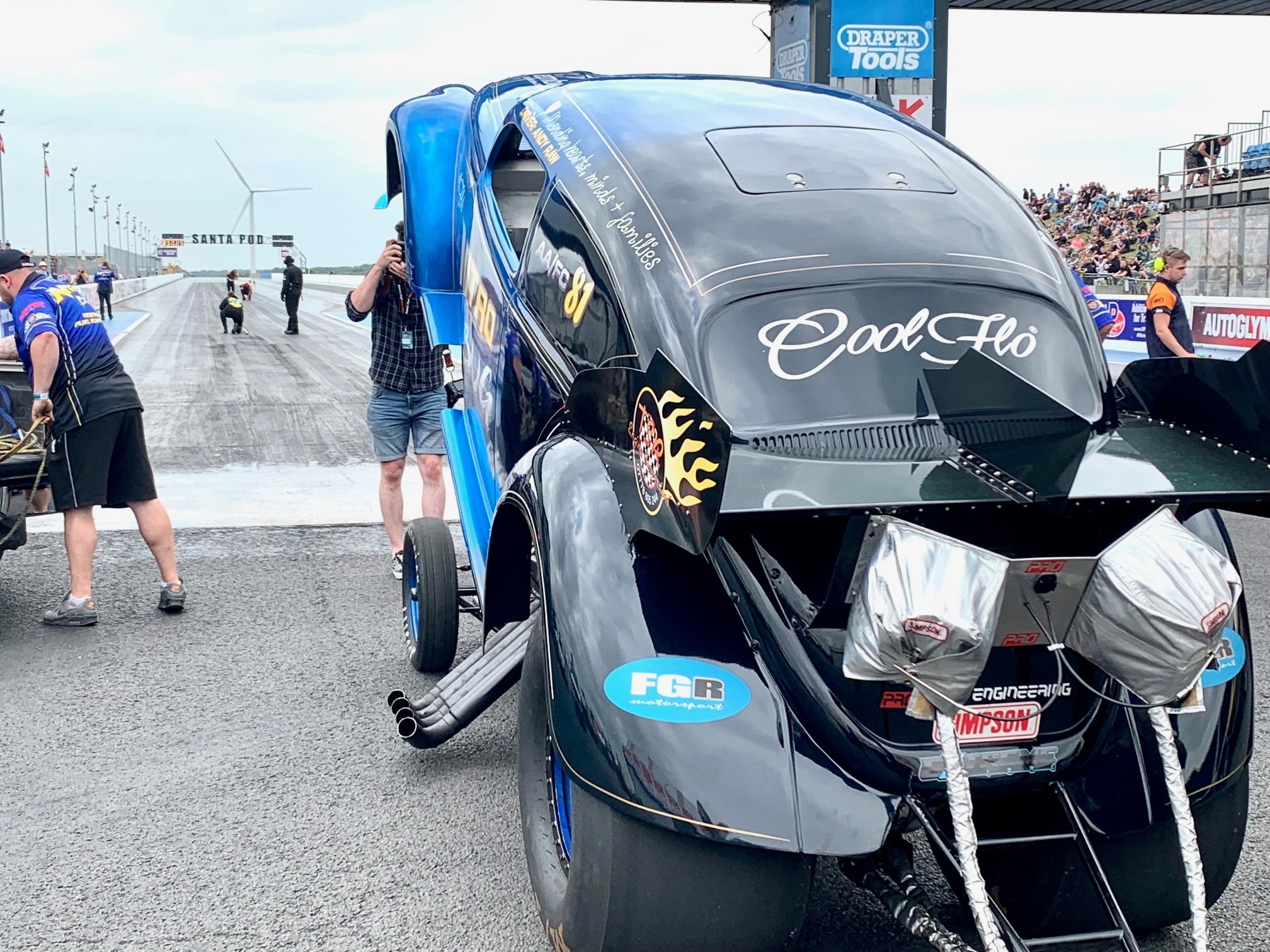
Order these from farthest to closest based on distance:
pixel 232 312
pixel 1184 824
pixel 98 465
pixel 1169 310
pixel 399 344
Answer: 1. pixel 232 312
2. pixel 1169 310
3. pixel 399 344
4. pixel 98 465
5. pixel 1184 824

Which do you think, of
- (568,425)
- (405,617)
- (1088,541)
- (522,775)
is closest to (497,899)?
(522,775)

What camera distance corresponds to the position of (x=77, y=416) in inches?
225

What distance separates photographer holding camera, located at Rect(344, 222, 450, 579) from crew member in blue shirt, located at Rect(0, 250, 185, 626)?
3.76 ft

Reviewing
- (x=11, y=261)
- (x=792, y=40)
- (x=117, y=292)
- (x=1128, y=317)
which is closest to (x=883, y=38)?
(x=792, y=40)

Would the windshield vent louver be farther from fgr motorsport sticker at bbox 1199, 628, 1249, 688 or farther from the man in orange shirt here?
the man in orange shirt

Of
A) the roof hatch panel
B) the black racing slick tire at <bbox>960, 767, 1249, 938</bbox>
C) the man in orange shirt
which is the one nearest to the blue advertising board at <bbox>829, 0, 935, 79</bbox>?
the man in orange shirt

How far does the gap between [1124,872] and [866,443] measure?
3.56ft

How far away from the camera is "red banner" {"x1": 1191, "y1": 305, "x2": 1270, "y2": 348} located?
14.9 m

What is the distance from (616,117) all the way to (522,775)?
186 centimetres

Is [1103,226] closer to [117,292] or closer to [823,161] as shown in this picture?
[823,161]

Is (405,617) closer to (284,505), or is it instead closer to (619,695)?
(619,695)

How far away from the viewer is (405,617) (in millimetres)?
5242

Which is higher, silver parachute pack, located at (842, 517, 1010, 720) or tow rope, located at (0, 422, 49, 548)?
silver parachute pack, located at (842, 517, 1010, 720)

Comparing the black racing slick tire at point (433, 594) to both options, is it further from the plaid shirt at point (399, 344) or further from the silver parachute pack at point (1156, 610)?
the silver parachute pack at point (1156, 610)
